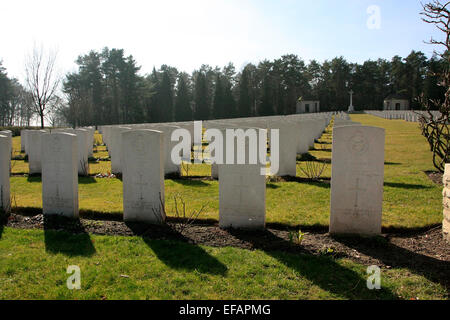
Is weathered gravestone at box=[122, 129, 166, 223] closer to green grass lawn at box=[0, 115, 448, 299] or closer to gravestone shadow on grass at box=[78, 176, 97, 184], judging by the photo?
green grass lawn at box=[0, 115, 448, 299]

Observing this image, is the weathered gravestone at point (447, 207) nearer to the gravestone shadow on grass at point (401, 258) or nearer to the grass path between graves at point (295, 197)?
the grass path between graves at point (295, 197)

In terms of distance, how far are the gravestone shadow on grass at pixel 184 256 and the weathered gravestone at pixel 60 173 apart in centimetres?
169

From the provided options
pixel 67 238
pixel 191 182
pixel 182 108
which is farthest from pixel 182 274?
pixel 182 108

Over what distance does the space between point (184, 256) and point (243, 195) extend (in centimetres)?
152

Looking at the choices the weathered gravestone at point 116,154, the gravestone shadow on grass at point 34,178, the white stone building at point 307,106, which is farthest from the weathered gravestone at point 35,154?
the white stone building at point 307,106

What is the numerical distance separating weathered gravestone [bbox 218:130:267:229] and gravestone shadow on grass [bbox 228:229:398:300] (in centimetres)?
72

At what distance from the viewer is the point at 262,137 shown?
5.61 metres

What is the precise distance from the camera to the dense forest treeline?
5034cm

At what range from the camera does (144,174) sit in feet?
18.8

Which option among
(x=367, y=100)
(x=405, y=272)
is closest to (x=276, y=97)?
(x=367, y=100)

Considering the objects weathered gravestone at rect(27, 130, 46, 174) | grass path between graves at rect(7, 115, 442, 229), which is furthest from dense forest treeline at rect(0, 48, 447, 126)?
grass path between graves at rect(7, 115, 442, 229)

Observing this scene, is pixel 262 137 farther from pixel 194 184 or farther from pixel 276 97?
pixel 276 97

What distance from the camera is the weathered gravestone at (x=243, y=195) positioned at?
544cm
